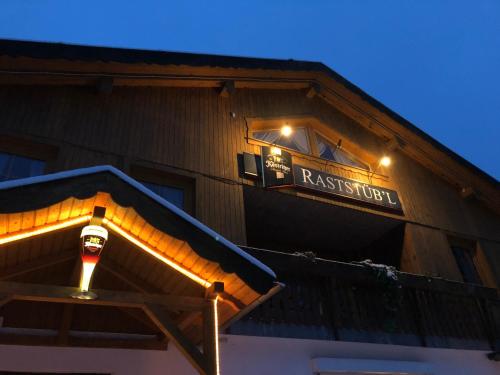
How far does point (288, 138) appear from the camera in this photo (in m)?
11.3

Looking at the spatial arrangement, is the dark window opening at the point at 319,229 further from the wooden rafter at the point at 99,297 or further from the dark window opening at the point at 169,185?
the wooden rafter at the point at 99,297

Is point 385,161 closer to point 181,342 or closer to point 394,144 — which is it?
point 394,144

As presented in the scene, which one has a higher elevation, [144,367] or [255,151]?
[255,151]

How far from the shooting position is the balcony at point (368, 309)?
7.39 m

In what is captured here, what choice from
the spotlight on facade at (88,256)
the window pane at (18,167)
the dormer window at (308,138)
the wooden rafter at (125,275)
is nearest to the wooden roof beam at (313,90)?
the dormer window at (308,138)

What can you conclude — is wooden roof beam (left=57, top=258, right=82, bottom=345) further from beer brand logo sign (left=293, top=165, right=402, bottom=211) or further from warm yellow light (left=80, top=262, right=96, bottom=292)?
beer brand logo sign (left=293, top=165, right=402, bottom=211)

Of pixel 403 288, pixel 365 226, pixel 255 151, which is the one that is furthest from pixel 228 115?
pixel 403 288

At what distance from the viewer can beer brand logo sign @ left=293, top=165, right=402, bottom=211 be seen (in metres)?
10.1

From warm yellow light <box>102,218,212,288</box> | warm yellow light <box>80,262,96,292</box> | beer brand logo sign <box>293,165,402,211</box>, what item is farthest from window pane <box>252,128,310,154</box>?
warm yellow light <box>80,262,96,292</box>

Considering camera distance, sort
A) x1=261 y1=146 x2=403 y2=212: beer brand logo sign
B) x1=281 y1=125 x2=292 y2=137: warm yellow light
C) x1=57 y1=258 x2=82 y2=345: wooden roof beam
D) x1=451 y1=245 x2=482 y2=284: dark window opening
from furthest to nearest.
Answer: x1=451 y1=245 x2=482 y2=284: dark window opening, x1=281 y1=125 x2=292 y2=137: warm yellow light, x1=261 y1=146 x2=403 y2=212: beer brand logo sign, x1=57 y1=258 x2=82 y2=345: wooden roof beam

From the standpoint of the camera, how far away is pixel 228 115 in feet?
33.9

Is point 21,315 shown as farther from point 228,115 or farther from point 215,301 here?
point 228,115

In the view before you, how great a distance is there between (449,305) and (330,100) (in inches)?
250

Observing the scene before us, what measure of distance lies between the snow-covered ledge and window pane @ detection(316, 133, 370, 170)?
5.38 m
